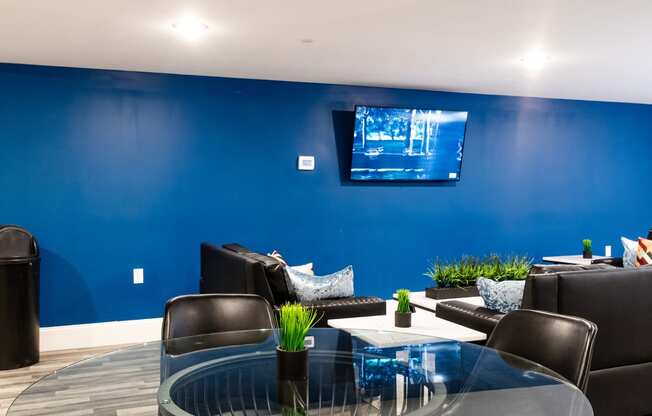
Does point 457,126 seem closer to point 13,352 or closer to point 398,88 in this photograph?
point 398,88

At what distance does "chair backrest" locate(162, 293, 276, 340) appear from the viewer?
2611 mm

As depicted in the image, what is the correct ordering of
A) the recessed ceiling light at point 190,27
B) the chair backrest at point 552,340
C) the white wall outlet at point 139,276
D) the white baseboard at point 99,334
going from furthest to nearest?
the white wall outlet at point 139,276, the white baseboard at point 99,334, the recessed ceiling light at point 190,27, the chair backrest at point 552,340

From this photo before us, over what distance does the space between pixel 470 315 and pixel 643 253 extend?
2.70 meters

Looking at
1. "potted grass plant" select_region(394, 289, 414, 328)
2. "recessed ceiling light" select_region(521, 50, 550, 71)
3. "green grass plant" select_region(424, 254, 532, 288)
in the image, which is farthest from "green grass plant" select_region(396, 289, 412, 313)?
"recessed ceiling light" select_region(521, 50, 550, 71)

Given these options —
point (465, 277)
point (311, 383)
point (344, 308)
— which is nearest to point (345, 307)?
point (344, 308)

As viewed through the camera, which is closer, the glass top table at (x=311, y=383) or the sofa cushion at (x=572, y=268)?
the glass top table at (x=311, y=383)

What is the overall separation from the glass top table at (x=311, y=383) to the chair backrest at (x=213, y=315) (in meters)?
0.15

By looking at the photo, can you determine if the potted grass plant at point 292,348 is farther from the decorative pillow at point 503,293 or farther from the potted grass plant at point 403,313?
the decorative pillow at point 503,293

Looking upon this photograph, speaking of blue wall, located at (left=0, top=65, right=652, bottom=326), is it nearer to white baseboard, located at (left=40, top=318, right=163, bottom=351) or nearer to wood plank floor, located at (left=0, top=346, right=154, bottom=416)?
white baseboard, located at (left=40, top=318, right=163, bottom=351)

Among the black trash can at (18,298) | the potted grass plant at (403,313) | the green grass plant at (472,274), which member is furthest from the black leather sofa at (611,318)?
the black trash can at (18,298)

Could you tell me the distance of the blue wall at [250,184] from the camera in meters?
5.41

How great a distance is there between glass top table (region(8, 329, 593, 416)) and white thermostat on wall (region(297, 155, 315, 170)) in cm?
382

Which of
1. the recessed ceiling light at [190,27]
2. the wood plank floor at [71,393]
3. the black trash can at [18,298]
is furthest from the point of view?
the black trash can at [18,298]

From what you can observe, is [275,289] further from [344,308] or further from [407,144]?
[407,144]
